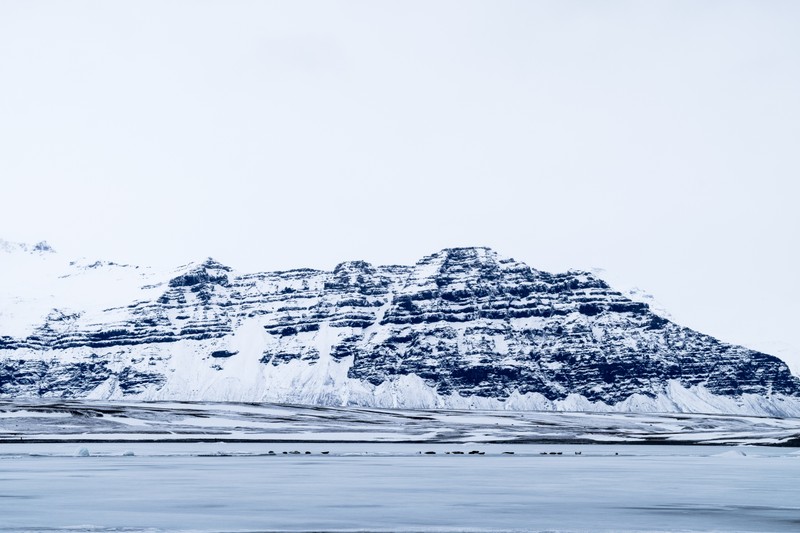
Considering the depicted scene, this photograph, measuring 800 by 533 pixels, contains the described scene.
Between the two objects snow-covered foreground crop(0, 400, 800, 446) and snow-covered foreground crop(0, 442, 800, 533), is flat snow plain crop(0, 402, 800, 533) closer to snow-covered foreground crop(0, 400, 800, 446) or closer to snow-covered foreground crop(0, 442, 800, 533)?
snow-covered foreground crop(0, 442, 800, 533)

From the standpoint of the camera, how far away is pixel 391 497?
43906 millimetres

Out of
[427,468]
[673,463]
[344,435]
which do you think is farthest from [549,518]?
[344,435]

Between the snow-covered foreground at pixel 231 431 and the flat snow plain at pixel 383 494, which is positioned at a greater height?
the snow-covered foreground at pixel 231 431

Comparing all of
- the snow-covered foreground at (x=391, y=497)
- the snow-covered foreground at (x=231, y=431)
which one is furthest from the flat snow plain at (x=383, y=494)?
the snow-covered foreground at (x=231, y=431)

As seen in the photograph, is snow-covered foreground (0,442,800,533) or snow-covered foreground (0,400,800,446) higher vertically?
snow-covered foreground (0,400,800,446)

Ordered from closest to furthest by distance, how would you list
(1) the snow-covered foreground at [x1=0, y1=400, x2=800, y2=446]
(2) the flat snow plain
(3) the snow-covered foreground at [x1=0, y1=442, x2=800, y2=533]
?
1. (3) the snow-covered foreground at [x1=0, y1=442, x2=800, y2=533]
2. (2) the flat snow plain
3. (1) the snow-covered foreground at [x1=0, y1=400, x2=800, y2=446]

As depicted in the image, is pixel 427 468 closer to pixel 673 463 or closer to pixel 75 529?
pixel 673 463

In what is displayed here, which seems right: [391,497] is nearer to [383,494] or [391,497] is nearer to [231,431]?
[383,494]

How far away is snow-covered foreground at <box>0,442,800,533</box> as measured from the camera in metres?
34.0

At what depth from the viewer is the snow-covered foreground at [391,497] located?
3403 cm

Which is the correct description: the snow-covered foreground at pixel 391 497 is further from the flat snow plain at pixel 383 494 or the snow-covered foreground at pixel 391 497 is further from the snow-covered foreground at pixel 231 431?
the snow-covered foreground at pixel 231 431

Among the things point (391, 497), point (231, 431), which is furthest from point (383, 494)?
point (231, 431)

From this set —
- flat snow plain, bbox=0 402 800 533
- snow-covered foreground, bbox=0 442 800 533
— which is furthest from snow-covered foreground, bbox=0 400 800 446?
snow-covered foreground, bbox=0 442 800 533

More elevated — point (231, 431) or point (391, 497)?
point (231, 431)
